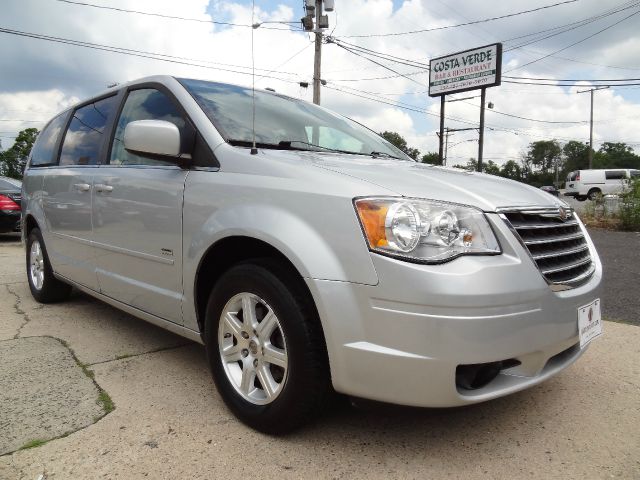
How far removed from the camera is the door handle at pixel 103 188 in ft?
9.87

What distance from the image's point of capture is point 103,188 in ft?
10.1

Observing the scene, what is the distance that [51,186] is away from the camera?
12.7ft

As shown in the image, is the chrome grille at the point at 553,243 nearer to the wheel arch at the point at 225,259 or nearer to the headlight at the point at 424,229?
the headlight at the point at 424,229

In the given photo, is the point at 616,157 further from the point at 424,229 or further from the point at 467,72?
the point at 424,229

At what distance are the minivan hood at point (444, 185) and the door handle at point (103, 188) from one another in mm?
1387

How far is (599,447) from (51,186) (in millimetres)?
3952

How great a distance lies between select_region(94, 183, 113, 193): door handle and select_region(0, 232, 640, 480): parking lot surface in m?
1.02

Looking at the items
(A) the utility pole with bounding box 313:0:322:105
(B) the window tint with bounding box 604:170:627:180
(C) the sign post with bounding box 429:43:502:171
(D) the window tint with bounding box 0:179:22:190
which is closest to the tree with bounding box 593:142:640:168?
(B) the window tint with bounding box 604:170:627:180

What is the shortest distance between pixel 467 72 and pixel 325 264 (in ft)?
75.1

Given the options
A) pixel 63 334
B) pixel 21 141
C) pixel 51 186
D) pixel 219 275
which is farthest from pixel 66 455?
pixel 21 141

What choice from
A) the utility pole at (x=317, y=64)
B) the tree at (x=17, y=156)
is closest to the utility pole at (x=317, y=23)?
the utility pole at (x=317, y=64)

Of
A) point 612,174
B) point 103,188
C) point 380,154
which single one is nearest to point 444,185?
point 380,154

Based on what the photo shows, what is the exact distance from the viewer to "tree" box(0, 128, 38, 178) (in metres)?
55.8

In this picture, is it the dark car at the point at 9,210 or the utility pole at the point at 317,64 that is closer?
the dark car at the point at 9,210
